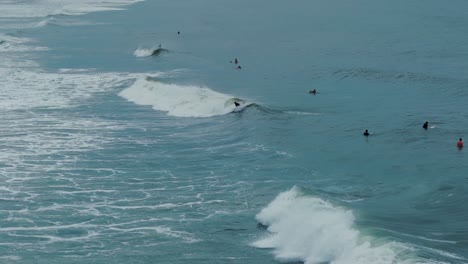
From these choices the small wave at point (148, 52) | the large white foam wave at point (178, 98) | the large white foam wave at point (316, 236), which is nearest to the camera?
the large white foam wave at point (316, 236)

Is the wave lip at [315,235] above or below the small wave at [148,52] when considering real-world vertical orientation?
below

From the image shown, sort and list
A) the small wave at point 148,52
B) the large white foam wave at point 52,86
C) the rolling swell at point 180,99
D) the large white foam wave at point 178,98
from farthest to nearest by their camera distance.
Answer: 1. the small wave at point 148,52
2. the large white foam wave at point 52,86
3. the large white foam wave at point 178,98
4. the rolling swell at point 180,99

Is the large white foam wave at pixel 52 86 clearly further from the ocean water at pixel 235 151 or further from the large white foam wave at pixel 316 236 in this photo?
the large white foam wave at pixel 316 236

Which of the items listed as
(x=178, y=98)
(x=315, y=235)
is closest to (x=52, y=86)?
(x=178, y=98)

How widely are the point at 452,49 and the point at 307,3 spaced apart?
77515 mm

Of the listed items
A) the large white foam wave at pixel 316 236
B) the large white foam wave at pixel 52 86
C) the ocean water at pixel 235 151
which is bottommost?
the large white foam wave at pixel 316 236

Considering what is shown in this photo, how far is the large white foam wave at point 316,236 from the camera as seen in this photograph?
2841 centimetres

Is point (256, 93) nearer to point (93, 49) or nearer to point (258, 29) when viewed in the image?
point (93, 49)

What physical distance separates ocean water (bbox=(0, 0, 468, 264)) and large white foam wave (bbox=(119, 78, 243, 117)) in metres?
0.22

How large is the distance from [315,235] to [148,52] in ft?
208

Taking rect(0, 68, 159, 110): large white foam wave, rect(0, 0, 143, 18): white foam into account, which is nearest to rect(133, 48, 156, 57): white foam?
rect(0, 68, 159, 110): large white foam wave

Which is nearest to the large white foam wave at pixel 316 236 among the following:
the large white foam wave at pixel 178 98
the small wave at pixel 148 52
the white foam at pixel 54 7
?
the large white foam wave at pixel 178 98

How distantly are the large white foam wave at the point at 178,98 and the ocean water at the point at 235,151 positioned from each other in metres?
0.22

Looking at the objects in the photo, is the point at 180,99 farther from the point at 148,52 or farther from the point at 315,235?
the point at 315,235
